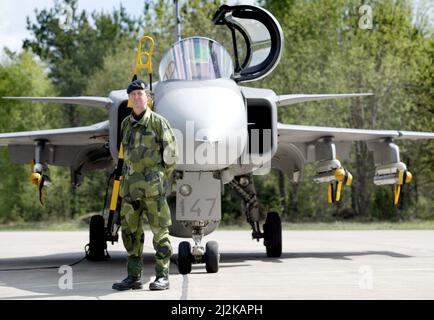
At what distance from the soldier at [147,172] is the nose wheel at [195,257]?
1393 mm

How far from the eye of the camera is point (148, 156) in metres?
7.57

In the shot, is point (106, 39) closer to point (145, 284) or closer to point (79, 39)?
point (79, 39)

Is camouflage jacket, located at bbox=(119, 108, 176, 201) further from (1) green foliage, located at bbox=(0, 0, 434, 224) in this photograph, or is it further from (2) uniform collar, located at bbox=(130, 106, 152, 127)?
(1) green foliage, located at bbox=(0, 0, 434, 224)

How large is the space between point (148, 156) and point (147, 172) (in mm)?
149

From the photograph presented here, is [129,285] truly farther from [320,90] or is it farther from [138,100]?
[320,90]

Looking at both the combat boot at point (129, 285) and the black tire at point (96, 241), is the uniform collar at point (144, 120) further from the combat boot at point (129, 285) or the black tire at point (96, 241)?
the black tire at point (96, 241)

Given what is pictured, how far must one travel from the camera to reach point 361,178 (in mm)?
35281

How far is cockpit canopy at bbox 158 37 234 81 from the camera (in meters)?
9.41

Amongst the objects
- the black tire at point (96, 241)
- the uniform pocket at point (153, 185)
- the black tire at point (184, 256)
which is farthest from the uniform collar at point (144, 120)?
the black tire at point (96, 241)

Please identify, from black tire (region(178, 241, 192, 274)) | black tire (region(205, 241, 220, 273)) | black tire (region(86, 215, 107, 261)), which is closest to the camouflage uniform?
black tire (region(178, 241, 192, 274))

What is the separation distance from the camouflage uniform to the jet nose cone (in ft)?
1.77

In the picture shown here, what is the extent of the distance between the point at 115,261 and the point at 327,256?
3184 millimetres

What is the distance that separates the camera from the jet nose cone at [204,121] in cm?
813
